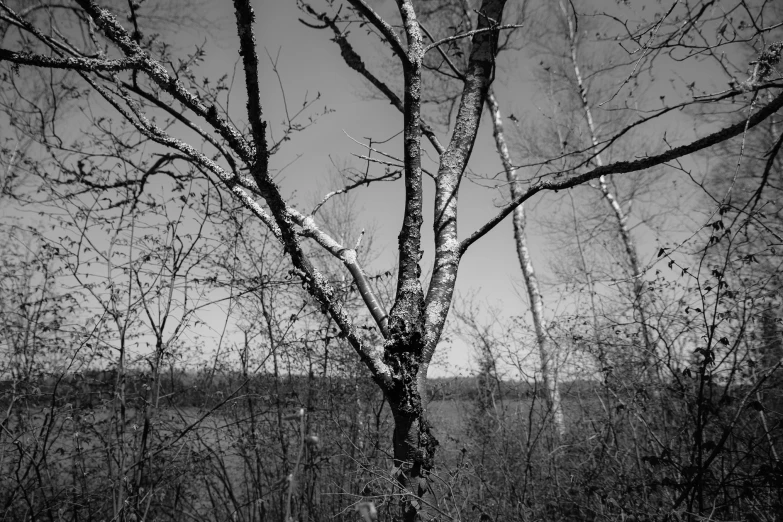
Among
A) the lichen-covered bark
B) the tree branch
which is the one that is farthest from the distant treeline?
the tree branch

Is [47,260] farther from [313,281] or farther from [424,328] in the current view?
[424,328]

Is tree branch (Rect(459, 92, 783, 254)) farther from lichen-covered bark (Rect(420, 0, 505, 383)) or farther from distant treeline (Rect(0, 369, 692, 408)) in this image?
distant treeline (Rect(0, 369, 692, 408))

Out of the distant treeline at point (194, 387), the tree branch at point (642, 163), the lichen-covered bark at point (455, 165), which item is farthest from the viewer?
the distant treeline at point (194, 387)

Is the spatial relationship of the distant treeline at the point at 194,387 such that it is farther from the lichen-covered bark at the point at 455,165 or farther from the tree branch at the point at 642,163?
the tree branch at the point at 642,163

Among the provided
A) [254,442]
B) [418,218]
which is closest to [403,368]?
[418,218]

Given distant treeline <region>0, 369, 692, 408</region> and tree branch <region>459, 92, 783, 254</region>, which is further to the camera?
distant treeline <region>0, 369, 692, 408</region>

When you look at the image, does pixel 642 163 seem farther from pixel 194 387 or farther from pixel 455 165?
pixel 194 387

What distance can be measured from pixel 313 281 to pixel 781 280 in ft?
10.6

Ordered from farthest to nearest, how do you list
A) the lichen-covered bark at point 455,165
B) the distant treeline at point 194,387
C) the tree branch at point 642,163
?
the distant treeline at point 194,387 → the lichen-covered bark at point 455,165 → the tree branch at point 642,163

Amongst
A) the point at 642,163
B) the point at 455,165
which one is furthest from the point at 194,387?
the point at 642,163

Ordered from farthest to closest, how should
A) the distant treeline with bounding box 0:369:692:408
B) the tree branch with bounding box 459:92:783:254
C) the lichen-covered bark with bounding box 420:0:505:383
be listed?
the distant treeline with bounding box 0:369:692:408 → the lichen-covered bark with bounding box 420:0:505:383 → the tree branch with bounding box 459:92:783:254

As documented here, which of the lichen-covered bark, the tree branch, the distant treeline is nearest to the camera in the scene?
the tree branch

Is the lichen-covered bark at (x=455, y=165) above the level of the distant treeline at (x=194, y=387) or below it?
above

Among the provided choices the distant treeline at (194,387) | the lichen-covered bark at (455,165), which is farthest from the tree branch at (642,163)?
the distant treeline at (194,387)
